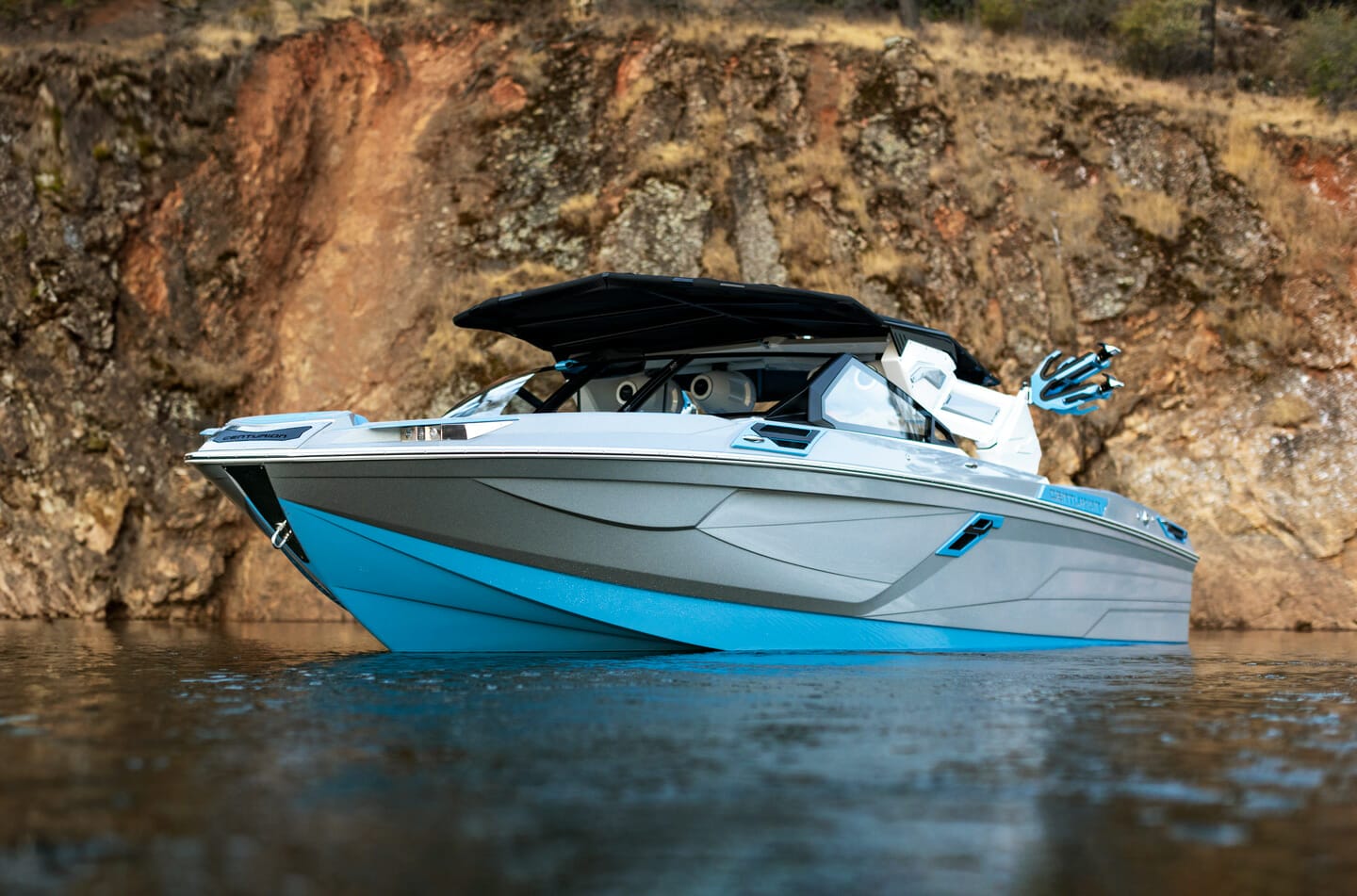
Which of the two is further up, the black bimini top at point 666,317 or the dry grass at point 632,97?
the dry grass at point 632,97

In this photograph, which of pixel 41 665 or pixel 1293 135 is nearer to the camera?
pixel 41 665

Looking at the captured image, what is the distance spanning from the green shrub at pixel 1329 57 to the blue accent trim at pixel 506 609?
16.5m

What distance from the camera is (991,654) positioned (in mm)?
7348

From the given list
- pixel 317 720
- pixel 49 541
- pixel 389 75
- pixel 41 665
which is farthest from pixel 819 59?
pixel 317 720

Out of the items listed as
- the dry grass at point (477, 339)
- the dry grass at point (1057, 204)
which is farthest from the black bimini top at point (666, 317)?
the dry grass at point (1057, 204)

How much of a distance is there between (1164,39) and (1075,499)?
601 inches

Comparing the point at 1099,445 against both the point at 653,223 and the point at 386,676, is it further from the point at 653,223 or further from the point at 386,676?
the point at 386,676

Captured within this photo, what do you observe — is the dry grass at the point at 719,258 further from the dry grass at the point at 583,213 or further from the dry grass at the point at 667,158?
the dry grass at the point at 583,213

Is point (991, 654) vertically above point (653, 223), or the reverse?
point (653, 223)

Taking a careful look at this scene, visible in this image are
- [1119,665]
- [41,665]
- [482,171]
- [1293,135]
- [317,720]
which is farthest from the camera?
[1293,135]

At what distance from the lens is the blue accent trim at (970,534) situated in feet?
24.6

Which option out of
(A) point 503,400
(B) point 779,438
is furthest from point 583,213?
(B) point 779,438

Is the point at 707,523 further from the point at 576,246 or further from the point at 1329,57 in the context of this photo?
the point at 1329,57

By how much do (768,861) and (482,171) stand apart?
15.7 meters
